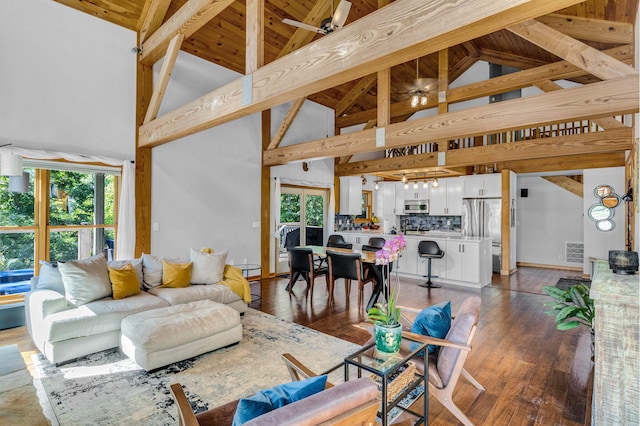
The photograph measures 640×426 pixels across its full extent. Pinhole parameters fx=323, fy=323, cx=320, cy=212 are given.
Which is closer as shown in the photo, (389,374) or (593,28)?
(389,374)

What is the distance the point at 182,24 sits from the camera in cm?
421

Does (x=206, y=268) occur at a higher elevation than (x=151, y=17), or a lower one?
lower

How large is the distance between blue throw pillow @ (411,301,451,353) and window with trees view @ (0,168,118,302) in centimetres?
485

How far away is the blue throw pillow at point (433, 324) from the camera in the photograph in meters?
2.30

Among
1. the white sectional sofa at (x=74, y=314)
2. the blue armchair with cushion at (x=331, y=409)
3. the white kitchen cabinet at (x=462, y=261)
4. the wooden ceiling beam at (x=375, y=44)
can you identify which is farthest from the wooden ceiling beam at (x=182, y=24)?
the white kitchen cabinet at (x=462, y=261)

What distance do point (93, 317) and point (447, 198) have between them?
26.1ft

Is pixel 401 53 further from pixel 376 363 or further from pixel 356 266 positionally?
pixel 356 266

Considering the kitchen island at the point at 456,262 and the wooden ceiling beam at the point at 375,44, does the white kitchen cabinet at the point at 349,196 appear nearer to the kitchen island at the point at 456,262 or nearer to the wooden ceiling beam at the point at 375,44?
the kitchen island at the point at 456,262

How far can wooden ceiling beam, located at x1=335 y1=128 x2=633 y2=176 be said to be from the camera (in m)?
4.96

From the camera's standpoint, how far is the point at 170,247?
5664mm

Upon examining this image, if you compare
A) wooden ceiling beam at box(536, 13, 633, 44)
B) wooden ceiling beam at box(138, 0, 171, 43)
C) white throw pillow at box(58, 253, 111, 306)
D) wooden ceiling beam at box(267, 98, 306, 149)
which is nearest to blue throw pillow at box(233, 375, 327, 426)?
white throw pillow at box(58, 253, 111, 306)

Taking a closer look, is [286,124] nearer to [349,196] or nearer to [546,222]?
[349,196]

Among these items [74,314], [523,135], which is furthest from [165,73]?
[523,135]

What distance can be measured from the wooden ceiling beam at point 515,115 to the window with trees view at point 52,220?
3854 mm
